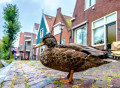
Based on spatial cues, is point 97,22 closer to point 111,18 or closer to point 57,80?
point 111,18

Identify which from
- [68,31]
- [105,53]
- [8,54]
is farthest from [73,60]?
[8,54]

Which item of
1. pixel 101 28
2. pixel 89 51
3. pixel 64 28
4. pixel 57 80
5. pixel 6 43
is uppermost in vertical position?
pixel 64 28

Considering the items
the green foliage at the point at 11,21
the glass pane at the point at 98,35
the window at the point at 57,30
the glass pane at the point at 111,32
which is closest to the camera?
the glass pane at the point at 111,32

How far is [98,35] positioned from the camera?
8.66 metres

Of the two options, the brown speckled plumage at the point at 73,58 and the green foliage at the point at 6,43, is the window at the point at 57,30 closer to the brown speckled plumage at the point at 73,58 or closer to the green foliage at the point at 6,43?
the green foliage at the point at 6,43

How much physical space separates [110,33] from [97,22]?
1546mm

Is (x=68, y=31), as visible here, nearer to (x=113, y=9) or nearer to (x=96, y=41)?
(x=96, y=41)

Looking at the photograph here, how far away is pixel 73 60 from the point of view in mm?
1993

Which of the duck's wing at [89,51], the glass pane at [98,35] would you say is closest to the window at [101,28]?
the glass pane at [98,35]

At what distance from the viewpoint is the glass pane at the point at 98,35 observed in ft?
27.5

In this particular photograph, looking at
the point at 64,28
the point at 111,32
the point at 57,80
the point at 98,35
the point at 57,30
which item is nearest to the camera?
the point at 57,80

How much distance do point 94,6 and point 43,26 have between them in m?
12.7

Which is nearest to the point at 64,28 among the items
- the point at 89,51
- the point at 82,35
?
the point at 82,35

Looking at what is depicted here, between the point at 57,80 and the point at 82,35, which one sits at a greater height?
the point at 82,35
